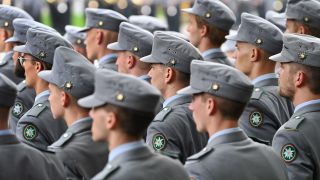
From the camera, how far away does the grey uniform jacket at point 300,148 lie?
7.59 metres

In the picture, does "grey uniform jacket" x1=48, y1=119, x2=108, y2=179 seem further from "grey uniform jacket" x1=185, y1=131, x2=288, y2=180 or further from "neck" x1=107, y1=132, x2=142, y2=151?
"neck" x1=107, y1=132, x2=142, y2=151

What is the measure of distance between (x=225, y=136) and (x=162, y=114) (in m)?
1.35

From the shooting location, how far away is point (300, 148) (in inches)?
301

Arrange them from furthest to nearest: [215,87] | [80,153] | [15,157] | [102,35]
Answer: [102,35] → [80,153] → [215,87] → [15,157]

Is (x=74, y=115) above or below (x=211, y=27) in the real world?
above

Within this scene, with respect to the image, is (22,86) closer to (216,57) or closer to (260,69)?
(216,57)

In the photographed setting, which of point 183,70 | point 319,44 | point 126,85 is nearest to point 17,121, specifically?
point 183,70

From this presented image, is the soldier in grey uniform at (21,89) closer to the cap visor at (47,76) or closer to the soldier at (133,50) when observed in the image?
the soldier at (133,50)

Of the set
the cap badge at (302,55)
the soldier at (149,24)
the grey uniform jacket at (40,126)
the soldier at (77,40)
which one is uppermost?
the cap badge at (302,55)

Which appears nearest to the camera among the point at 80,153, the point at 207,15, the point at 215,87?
the point at 215,87

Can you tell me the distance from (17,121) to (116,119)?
3083mm

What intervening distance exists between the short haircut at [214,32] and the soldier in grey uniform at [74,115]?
2.54m

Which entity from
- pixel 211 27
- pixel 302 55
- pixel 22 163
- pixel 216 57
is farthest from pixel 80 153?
pixel 211 27

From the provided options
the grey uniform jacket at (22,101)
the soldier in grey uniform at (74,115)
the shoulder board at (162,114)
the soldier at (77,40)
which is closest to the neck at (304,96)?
the shoulder board at (162,114)
